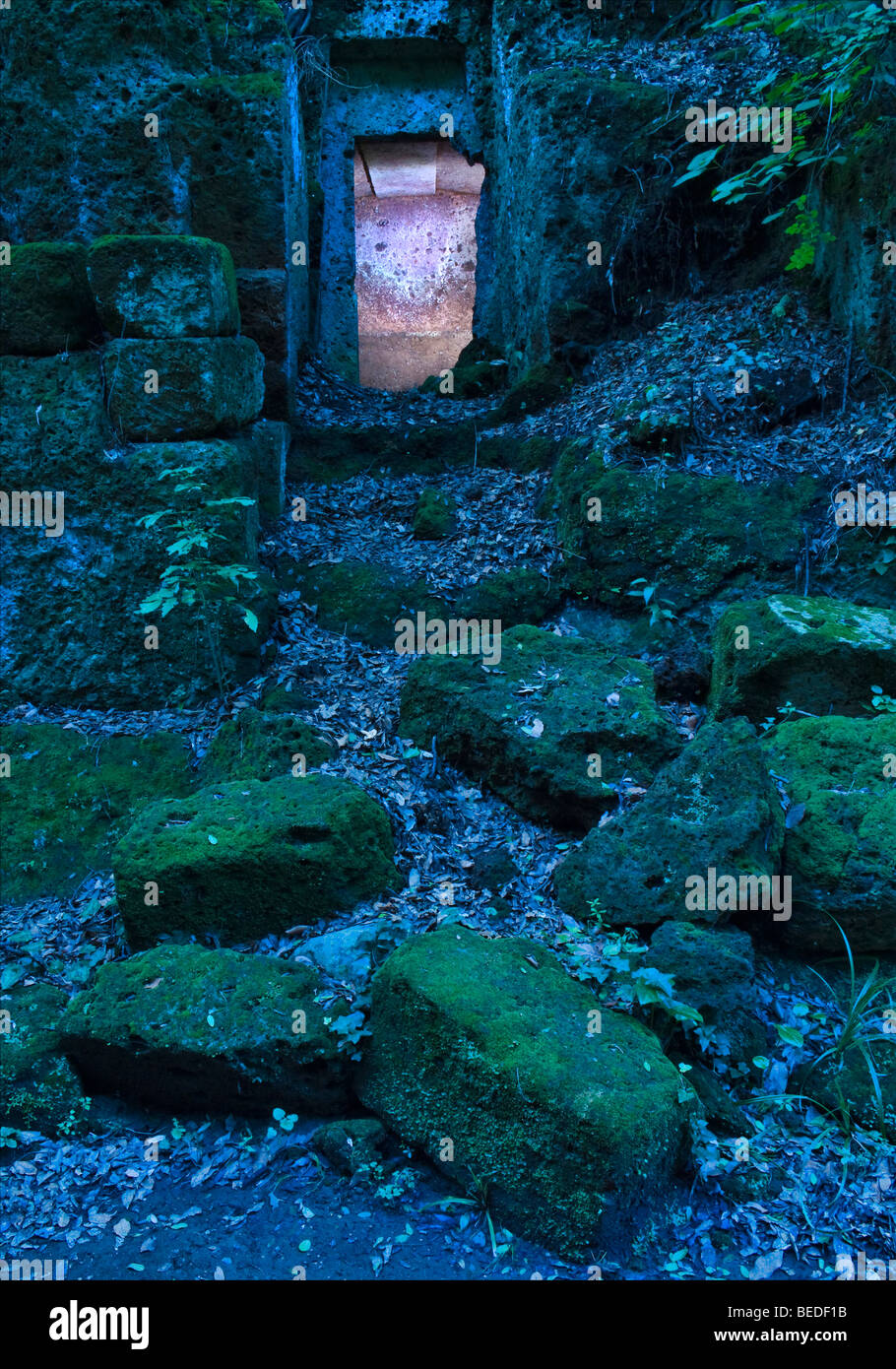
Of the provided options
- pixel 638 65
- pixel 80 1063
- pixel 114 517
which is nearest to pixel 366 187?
pixel 638 65

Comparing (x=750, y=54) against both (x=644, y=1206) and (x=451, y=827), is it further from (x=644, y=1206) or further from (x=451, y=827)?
(x=644, y=1206)

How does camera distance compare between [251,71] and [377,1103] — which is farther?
[251,71]

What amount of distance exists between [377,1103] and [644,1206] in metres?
0.82

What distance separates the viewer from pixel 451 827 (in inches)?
160

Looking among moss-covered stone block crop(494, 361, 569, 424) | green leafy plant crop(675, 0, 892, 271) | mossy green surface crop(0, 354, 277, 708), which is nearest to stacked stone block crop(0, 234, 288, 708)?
mossy green surface crop(0, 354, 277, 708)

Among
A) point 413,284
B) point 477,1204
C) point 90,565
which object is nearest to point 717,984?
point 477,1204

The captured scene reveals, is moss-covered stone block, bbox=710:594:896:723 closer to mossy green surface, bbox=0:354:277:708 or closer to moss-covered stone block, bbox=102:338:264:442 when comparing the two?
mossy green surface, bbox=0:354:277:708

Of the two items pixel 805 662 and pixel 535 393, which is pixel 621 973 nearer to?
pixel 805 662

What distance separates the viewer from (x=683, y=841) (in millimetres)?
3438

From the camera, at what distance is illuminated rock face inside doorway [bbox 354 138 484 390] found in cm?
1712

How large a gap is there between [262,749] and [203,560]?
3.65 ft

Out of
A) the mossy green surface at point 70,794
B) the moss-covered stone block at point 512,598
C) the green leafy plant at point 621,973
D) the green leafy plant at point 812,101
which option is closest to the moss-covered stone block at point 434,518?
the moss-covered stone block at point 512,598

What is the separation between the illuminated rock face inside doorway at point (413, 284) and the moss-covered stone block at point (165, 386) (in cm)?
1232

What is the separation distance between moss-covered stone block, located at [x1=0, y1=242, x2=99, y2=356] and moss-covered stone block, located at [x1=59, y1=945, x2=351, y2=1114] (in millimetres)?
3723
